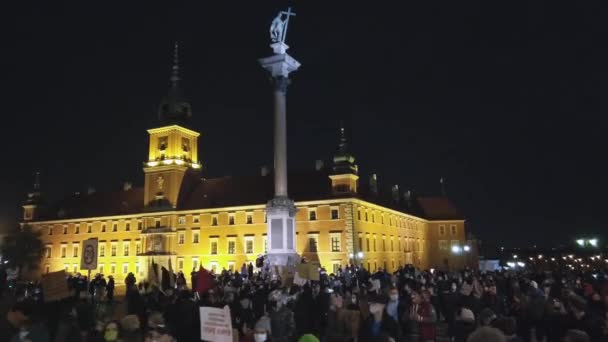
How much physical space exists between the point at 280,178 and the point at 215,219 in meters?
26.4

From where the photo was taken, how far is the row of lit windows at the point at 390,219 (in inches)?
2316

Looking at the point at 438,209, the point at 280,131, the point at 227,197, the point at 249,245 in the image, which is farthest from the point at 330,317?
the point at 438,209

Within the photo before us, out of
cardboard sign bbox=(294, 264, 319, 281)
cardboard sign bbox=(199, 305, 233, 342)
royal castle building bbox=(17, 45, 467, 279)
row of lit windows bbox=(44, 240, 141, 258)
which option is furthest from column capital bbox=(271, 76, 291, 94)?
row of lit windows bbox=(44, 240, 141, 258)

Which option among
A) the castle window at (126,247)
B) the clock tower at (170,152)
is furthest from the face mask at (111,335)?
the castle window at (126,247)

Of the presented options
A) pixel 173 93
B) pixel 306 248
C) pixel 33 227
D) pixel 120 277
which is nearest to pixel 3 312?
pixel 306 248

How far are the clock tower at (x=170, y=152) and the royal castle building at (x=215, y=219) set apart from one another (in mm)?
140

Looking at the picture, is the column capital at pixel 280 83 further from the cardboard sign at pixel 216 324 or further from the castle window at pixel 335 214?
the cardboard sign at pixel 216 324

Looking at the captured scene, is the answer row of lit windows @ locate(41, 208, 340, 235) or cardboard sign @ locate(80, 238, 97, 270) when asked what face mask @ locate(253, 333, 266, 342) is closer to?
cardboard sign @ locate(80, 238, 97, 270)

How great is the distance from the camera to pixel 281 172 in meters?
38.6

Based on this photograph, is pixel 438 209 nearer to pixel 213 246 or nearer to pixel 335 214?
pixel 335 214

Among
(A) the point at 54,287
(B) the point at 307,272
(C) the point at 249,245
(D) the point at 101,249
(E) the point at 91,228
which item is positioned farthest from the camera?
(E) the point at 91,228

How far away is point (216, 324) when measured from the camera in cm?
819

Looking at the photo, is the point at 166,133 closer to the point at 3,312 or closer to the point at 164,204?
the point at 164,204

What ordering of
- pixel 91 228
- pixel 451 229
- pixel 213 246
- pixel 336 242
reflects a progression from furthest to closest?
pixel 451 229, pixel 91 228, pixel 213 246, pixel 336 242
